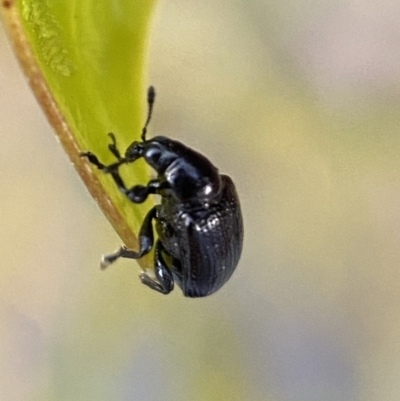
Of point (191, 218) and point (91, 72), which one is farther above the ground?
point (91, 72)

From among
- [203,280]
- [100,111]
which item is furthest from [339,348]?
[100,111]

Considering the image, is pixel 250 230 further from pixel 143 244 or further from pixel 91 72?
pixel 91 72

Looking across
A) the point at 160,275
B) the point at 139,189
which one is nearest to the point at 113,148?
the point at 139,189

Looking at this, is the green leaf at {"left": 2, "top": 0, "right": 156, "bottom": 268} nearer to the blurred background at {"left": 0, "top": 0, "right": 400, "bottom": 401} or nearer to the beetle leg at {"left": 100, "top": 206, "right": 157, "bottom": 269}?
the beetle leg at {"left": 100, "top": 206, "right": 157, "bottom": 269}

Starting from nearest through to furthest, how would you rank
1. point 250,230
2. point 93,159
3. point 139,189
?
point 93,159, point 139,189, point 250,230

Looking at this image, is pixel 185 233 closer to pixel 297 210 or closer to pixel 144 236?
pixel 144 236

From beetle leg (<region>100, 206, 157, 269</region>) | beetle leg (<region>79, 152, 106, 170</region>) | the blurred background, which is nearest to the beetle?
A: beetle leg (<region>100, 206, 157, 269</region>)
